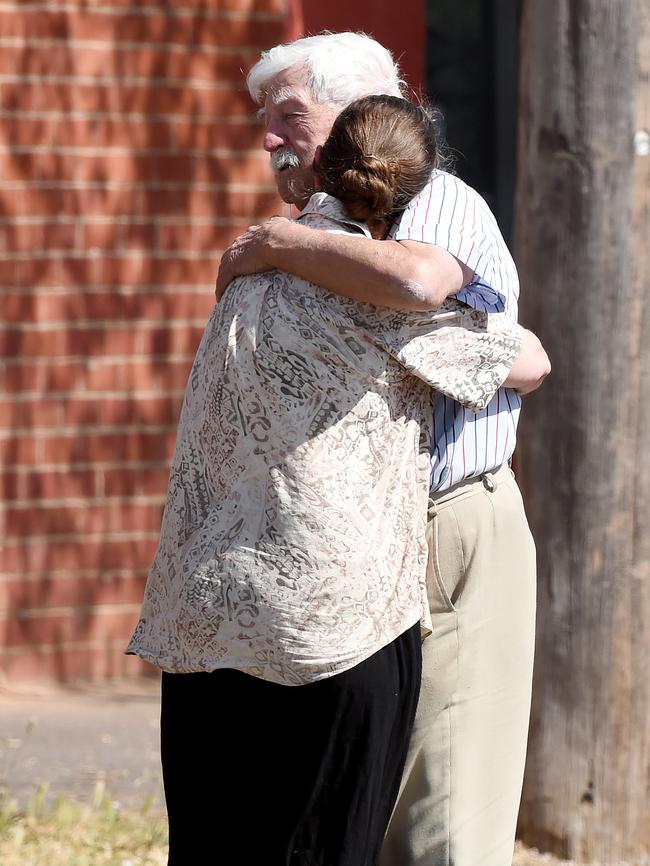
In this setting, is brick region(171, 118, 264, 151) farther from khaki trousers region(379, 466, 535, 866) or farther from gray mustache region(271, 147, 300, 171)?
khaki trousers region(379, 466, 535, 866)

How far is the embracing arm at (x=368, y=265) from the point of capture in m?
2.11

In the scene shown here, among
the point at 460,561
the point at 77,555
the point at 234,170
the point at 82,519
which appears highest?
the point at 234,170

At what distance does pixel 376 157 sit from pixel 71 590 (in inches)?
127

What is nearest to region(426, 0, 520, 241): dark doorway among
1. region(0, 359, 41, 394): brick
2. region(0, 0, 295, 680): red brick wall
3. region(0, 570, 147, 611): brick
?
region(0, 0, 295, 680): red brick wall

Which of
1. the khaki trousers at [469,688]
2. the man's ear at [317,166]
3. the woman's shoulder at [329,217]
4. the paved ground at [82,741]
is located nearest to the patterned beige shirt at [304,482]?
the woman's shoulder at [329,217]

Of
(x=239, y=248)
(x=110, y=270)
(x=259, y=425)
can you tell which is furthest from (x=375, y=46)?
(x=110, y=270)

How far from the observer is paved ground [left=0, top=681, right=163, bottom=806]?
13.9 ft

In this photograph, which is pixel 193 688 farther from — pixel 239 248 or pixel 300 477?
pixel 239 248

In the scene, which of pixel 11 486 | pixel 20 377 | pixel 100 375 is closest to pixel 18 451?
pixel 11 486

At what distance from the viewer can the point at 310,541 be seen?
6.87 ft

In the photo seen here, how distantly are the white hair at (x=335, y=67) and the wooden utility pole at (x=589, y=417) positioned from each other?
1244 mm

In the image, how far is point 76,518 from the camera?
16.5ft

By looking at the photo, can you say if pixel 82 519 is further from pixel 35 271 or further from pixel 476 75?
pixel 476 75

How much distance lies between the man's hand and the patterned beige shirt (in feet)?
0.09
